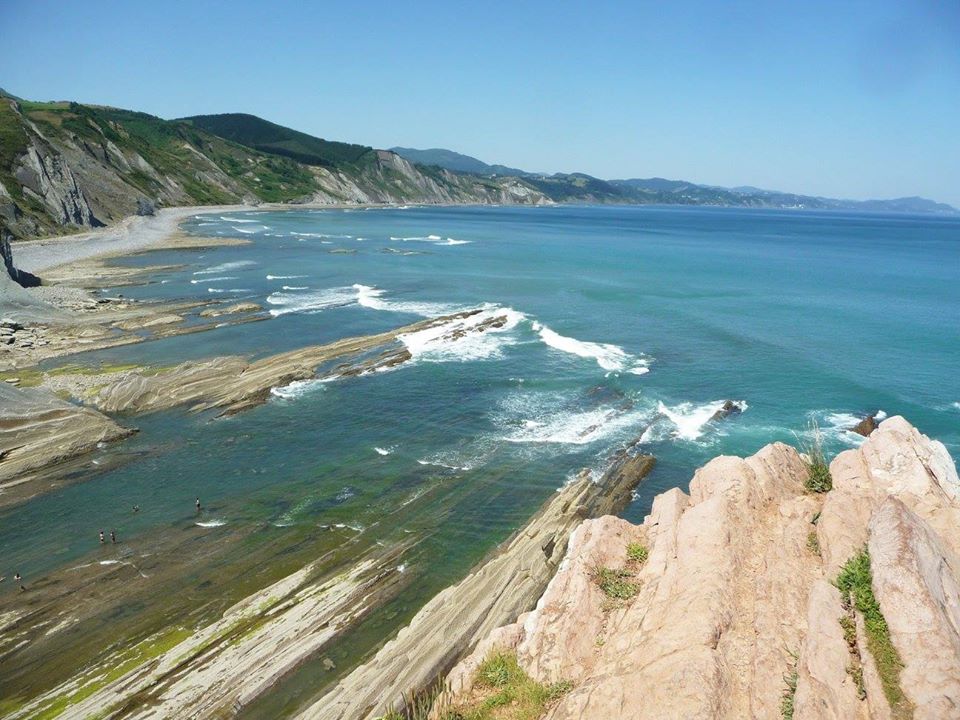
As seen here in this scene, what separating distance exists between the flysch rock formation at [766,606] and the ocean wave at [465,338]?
33.0 metres

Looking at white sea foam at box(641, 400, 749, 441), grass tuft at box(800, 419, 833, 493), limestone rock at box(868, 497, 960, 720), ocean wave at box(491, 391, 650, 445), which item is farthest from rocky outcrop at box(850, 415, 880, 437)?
limestone rock at box(868, 497, 960, 720)

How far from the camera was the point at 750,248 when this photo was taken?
482 feet

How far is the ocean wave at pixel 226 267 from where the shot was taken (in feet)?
290

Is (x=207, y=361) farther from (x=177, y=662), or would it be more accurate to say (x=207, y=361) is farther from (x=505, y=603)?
(x=505, y=603)

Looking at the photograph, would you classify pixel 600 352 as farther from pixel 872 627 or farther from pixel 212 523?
pixel 872 627

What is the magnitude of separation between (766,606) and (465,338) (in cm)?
4488

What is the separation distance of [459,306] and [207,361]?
102 ft

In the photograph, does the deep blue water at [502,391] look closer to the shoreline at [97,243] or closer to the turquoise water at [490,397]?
the turquoise water at [490,397]

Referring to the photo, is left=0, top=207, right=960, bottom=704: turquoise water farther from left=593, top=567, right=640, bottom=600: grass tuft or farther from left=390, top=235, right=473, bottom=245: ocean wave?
left=390, top=235, right=473, bottom=245: ocean wave

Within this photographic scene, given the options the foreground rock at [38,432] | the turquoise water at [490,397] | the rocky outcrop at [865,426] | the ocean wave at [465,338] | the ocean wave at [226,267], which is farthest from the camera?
the ocean wave at [226,267]

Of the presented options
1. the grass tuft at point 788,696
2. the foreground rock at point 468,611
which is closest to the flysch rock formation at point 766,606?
the grass tuft at point 788,696

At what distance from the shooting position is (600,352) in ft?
174

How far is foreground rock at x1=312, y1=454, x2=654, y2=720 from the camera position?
17.6m

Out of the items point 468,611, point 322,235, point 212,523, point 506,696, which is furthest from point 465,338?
point 322,235
